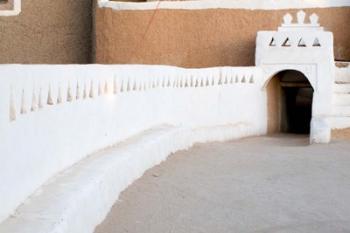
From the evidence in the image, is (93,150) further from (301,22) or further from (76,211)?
(301,22)

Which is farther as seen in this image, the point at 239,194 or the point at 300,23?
the point at 300,23

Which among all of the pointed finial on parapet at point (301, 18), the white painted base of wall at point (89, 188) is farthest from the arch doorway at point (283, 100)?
the white painted base of wall at point (89, 188)

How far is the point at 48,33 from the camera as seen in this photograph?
16.3 metres

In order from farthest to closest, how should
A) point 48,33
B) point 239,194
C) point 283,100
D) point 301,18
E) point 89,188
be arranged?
1. point 48,33
2. point 283,100
3. point 301,18
4. point 239,194
5. point 89,188

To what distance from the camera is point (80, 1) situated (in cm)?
1623

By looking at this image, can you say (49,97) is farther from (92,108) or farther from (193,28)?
(193,28)

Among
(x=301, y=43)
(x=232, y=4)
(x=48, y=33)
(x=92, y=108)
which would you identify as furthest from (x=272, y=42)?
(x=92, y=108)

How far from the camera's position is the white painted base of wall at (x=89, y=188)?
4.28 meters

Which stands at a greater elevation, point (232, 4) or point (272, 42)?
point (232, 4)

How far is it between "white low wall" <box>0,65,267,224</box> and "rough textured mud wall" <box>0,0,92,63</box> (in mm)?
5684

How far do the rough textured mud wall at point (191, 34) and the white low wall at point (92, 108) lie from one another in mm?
1744

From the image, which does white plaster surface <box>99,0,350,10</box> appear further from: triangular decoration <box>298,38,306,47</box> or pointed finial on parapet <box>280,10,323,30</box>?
triangular decoration <box>298,38,306,47</box>

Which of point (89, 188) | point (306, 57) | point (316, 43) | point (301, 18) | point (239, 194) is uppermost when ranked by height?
point (301, 18)

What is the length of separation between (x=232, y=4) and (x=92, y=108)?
25.7 feet
